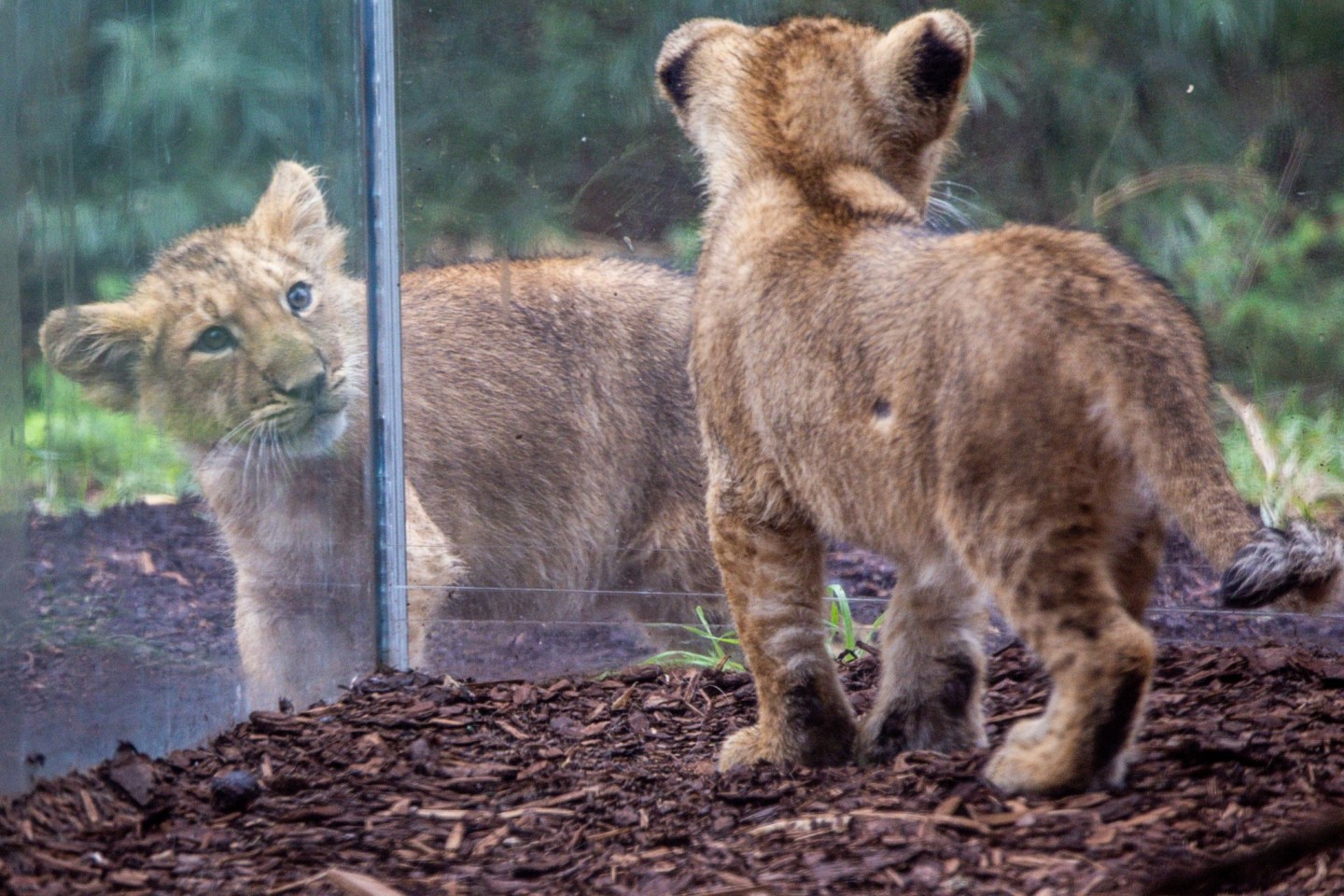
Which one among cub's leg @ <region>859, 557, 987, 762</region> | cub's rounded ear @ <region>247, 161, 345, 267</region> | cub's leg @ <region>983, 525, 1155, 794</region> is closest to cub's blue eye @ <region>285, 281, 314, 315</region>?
cub's rounded ear @ <region>247, 161, 345, 267</region>

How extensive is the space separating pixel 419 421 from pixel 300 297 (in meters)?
0.93

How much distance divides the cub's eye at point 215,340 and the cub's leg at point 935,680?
242cm

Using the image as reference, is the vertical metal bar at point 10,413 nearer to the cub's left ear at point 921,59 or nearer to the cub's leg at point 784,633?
the cub's leg at point 784,633

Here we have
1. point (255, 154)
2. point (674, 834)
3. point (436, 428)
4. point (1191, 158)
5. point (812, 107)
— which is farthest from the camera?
point (436, 428)

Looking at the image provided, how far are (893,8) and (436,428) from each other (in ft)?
8.41

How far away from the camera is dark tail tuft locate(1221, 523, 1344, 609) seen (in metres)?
2.84

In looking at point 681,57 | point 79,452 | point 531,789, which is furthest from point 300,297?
point 531,789

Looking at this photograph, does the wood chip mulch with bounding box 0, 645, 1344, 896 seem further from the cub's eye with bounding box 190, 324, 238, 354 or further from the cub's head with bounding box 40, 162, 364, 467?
the cub's eye with bounding box 190, 324, 238, 354

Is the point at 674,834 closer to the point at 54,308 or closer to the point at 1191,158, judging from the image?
the point at 54,308

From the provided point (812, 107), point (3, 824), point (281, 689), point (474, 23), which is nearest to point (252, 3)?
point (474, 23)

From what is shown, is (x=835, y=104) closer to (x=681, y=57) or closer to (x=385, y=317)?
(x=681, y=57)

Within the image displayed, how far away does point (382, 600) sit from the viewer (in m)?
5.51

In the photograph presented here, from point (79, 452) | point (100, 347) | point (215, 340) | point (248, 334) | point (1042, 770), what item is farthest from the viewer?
point (248, 334)

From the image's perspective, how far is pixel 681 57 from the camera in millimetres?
4492
